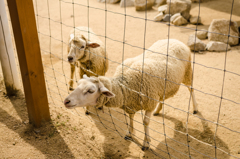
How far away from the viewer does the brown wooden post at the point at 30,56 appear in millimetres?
2610

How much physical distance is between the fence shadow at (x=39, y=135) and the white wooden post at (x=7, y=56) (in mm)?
536

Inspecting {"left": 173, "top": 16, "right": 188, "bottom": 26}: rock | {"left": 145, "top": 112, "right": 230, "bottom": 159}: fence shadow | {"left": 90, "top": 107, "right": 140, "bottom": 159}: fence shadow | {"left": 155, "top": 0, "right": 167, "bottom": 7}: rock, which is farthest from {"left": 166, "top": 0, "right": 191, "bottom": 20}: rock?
{"left": 90, "top": 107, "right": 140, "bottom": 159}: fence shadow

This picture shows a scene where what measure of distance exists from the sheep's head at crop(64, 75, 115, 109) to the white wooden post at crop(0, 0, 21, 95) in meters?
1.89

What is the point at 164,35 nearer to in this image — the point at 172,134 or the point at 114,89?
the point at 172,134

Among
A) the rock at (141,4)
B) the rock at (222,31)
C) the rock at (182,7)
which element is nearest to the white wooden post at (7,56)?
the rock at (222,31)

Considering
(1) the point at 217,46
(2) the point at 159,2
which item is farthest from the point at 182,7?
(1) the point at 217,46

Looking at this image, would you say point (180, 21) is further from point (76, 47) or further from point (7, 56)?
point (7, 56)

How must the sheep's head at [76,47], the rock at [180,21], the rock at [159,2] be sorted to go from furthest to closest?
the rock at [159,2] < the rock at [180,21] < the sheep's head at [76,47]

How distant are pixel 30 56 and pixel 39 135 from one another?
1.09 m

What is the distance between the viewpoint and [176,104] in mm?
4211

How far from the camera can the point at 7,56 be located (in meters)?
3.74

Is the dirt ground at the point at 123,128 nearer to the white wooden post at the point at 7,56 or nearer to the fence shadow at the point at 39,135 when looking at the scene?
the fence shadow at the point at 39,135

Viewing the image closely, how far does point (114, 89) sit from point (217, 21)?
5.23 m

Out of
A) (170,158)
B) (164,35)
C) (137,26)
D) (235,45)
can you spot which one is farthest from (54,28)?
(170,158)
